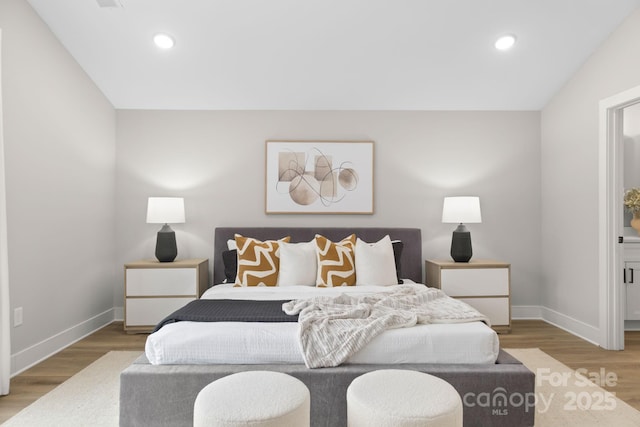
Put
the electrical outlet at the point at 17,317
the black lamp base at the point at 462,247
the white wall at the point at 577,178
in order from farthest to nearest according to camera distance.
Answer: the black lamp base at the point at 462,247
the white wall at the point at 577,178
the electrical outlet at the point at 17,317

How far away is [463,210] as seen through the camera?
13.4 feet

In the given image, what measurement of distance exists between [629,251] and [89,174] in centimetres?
509

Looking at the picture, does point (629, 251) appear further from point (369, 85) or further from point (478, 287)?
point (369, 85)

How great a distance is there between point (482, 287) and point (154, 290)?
3.06 meters

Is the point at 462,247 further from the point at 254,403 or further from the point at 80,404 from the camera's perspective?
the point at 80,404

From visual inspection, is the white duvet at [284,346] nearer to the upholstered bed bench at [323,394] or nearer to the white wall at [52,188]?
the upholstered bed bench at [323,394]

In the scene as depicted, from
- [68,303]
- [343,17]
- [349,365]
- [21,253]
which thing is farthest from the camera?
[68,303]

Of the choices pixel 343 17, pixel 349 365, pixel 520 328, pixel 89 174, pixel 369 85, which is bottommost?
pixel 520 328

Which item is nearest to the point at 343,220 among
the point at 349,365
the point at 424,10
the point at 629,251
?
the point at 424,10

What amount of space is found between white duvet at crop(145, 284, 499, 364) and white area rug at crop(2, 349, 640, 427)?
50 cm

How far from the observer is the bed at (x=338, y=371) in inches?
81.6

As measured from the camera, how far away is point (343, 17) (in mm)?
3307

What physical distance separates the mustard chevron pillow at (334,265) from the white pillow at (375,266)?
72mm

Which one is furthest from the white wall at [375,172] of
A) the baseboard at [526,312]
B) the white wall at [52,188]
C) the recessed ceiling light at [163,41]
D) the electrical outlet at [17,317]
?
the electrical outlet at [17,317]
